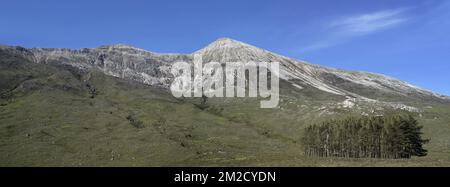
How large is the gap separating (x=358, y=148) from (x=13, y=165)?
363 ft

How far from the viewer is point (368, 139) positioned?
513 ft

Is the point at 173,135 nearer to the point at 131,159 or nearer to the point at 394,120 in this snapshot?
the point at 131,159

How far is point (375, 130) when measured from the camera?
15575 centimetres

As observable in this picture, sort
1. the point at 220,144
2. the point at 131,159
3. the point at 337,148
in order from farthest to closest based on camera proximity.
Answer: the point at 220,144, the point at 337,148, the point at 131,159

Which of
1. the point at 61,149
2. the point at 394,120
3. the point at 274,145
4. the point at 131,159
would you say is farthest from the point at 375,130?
the point at 61,149

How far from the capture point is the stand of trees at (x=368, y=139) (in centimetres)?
14912

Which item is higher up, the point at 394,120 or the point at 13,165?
the point at 394,120

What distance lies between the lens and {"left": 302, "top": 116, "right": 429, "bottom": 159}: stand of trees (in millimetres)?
149125

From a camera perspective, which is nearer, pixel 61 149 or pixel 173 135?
pixel 61 149

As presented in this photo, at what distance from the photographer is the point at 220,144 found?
189 m
